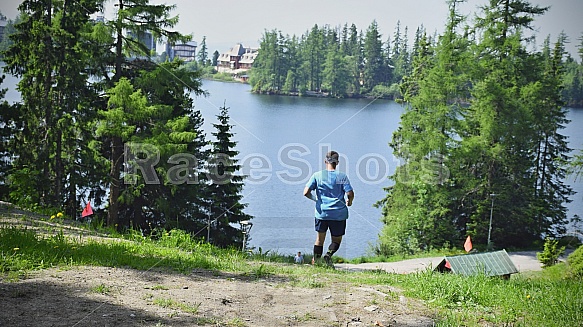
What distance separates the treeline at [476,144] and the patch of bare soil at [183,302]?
27.4 meters

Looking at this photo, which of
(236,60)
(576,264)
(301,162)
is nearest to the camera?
(576,264)

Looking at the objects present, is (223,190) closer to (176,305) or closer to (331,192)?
(331,192)

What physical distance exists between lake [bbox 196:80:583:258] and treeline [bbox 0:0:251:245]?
7495 millimetres

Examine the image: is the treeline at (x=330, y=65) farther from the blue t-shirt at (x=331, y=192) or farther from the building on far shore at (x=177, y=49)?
the blue t-shirt at (x=331, y=192)

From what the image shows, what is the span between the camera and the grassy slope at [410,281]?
4996 millimetres

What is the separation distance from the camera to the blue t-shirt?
326 inches

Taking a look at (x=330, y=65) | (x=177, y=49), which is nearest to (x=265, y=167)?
(x=177, y=49)

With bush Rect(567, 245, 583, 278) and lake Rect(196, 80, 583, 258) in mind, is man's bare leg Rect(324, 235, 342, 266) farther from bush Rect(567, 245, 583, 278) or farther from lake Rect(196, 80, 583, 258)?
lake Rect(196, 80, 583, 258)

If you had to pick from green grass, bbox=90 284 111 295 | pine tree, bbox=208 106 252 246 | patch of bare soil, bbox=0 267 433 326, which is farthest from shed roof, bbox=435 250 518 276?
pine tree, bbox=208 106 252 246

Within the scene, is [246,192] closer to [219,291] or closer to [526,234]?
[526,234]

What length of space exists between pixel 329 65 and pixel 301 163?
2653 inches

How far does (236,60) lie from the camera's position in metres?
152

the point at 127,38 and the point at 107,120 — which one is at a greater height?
the point at 127,38

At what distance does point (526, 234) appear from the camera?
116ft
